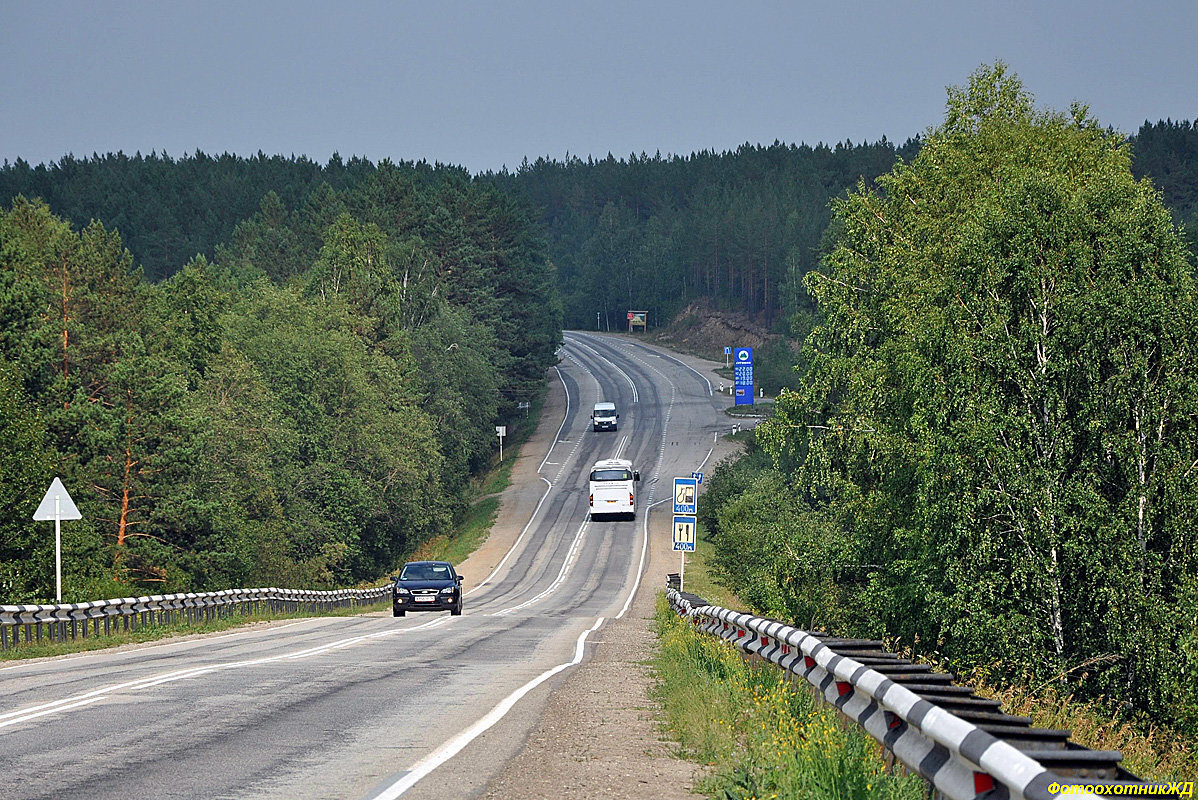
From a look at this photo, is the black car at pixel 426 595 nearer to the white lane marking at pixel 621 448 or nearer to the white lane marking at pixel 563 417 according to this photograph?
the white lane marking at pixel 563 417

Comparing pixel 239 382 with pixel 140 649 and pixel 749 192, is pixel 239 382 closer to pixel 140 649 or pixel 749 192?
pixel 140 649

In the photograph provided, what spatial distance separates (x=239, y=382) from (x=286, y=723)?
5488 centimetres

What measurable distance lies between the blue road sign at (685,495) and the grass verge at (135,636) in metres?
12.9

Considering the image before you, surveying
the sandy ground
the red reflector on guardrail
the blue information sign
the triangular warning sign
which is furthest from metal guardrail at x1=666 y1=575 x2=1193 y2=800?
the blue information sign

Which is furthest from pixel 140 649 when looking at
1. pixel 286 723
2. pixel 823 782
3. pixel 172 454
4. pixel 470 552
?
pixel 470 552

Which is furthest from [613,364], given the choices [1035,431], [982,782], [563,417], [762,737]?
[982,782]

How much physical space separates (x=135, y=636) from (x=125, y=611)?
1355 millimetres

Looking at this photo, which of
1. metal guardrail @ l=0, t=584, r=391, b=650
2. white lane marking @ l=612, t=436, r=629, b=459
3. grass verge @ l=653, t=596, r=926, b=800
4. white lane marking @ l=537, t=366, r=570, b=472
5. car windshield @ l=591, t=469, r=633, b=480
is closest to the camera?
grass verge @ l=653, t=596, r=926, b=800

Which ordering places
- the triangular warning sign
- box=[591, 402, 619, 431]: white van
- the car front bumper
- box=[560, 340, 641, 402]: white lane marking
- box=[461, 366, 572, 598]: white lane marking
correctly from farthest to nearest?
1. box=[560, 340, 641, 402]: white lane marking
2. box=[591, 402, 619, 431]: white van
3. box=[461, 366, 572, 598]: white lane marking
4. the car front bumper
5. the triangular warning sign

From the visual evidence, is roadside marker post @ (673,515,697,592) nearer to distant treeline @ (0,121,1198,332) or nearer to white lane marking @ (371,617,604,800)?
white lane marking @ (371,617,604,800)

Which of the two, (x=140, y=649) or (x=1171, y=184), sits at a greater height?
(x=1171, y=184)

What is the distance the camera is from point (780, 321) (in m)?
152

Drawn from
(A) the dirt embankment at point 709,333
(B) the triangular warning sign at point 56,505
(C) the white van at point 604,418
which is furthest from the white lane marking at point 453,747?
(A) the dirt embankment at point 709,333

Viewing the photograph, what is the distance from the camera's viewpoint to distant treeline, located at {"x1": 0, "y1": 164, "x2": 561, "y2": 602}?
46.9m
